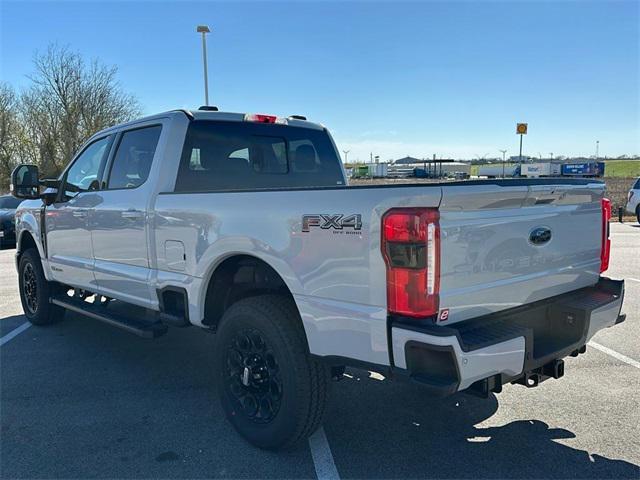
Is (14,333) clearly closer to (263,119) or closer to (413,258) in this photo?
(263,119)

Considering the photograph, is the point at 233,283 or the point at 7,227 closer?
the point at 233,283

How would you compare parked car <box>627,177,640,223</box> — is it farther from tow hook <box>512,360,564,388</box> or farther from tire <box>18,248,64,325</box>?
tire <box>18,248,64,325</box>

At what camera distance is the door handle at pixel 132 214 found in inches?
157

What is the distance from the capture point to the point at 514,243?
2734mm

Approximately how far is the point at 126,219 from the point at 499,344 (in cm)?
306

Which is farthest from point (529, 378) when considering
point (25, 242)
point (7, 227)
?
point (7, 227)

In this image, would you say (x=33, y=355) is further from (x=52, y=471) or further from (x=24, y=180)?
(x=52, y=471)

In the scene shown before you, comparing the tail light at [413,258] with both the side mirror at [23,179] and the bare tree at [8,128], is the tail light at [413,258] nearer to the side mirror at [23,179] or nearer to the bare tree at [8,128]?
the side mirror at [23,179]

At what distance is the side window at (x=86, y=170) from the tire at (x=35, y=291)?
49.2 inches

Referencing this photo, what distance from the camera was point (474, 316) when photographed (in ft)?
8.55

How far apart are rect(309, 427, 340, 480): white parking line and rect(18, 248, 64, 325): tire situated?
406 centimetres

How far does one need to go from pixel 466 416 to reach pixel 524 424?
0.38m

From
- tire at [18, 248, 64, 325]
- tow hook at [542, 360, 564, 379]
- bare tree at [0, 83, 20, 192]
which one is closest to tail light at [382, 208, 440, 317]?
tow hook at [542, 360, 564, 379]

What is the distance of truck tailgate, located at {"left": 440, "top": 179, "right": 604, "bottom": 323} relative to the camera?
2441 mm
